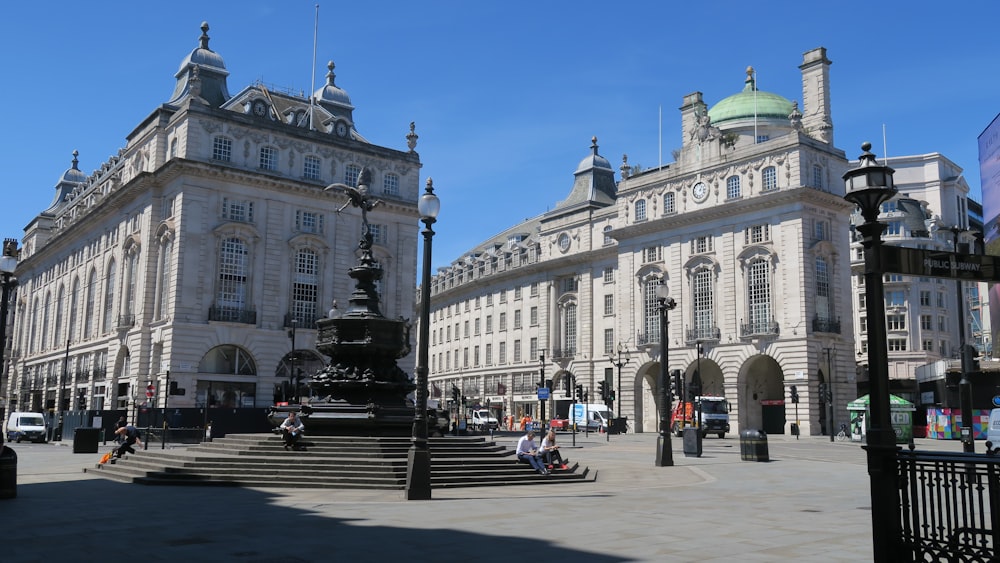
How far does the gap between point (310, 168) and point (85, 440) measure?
30309 mm

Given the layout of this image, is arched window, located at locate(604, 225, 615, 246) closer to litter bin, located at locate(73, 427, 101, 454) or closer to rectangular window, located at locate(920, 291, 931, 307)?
rectangular window, located at locate(920, 291, 931, 307)

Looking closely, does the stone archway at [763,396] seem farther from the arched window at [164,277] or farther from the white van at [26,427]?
the white van at [26,427]

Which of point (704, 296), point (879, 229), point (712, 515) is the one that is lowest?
point (712, 515)

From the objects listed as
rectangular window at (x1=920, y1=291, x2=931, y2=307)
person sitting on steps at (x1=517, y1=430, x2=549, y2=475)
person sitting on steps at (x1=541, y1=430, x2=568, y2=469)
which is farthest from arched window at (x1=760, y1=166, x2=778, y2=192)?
person sitting on steps at (x1=517, y1=430, x2=549, y2=475)

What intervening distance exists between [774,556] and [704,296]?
56.7m

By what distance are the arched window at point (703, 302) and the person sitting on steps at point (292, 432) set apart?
48288mm

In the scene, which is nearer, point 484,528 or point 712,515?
point 484,528

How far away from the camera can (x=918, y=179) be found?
348 ft

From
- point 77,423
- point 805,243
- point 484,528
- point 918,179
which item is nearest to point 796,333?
point 805,243

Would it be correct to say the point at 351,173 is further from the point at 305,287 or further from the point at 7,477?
the point at 7,477

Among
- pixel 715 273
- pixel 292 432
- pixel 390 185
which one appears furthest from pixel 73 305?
pixel 292 432

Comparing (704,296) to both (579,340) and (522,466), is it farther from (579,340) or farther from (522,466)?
(522,466)

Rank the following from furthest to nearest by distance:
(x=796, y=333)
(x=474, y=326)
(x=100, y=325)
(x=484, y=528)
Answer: (x=474, y=326), (x=100, y=325), (x=796, y=333), (x=484, y=528)

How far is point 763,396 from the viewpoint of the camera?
6506cm
